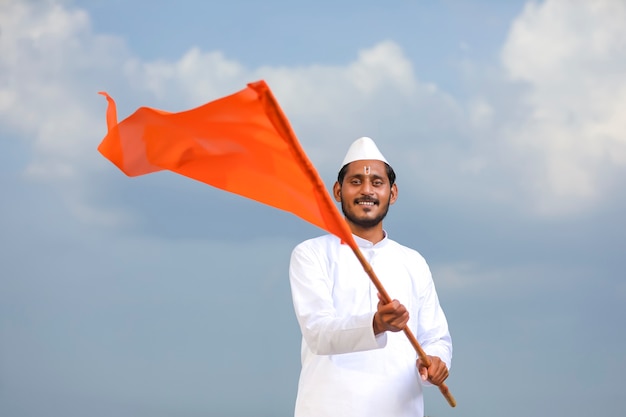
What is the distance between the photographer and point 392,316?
4312 millimetres

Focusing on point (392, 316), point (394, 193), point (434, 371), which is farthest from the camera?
point (394, 193)

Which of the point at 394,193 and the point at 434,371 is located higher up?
the point at 394,193

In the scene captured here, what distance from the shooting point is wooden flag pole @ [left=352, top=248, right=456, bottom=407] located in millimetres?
4301

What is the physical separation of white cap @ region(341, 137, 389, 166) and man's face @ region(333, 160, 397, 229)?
0.03 m

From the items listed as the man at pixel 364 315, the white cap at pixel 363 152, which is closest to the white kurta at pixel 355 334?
the man at pixel 364 315

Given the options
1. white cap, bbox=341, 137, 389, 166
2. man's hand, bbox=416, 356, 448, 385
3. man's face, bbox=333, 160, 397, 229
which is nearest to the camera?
man's hand, bbox=416, 356, 448, 385

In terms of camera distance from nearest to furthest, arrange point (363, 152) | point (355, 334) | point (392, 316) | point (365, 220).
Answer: point (392, 316) → point (355, 334) → point (365, 220) → point (363, 152)

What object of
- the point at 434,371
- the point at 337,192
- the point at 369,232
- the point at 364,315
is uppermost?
the point at 337,192

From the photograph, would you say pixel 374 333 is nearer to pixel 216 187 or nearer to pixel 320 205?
pixel 320 205

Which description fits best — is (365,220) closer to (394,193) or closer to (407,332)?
(394,193)

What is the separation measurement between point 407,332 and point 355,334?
0.78 feet

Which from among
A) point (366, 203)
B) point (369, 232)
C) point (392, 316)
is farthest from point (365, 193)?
point (392, 316)

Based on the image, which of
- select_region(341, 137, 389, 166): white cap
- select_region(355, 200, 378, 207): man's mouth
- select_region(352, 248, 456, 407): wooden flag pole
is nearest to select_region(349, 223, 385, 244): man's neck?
select_region(355, 200, 378, 207): man's mouth

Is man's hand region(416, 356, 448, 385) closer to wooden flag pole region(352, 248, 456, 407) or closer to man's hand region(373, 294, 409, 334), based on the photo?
wooden flag pole region(352, 248, 456, 407)
